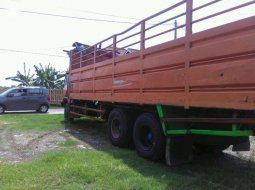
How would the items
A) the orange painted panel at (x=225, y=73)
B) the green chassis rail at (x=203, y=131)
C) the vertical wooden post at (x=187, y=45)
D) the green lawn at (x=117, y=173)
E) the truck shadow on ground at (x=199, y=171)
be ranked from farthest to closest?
the vertical wooden post at (x=187, y=45) < the truck shadow on ground at (x=199, y=171) < the green lawn at (x=117, y=173) < the green chassis rail at (x=203, y=131) < the orange painted panel at (x=225, y=73)

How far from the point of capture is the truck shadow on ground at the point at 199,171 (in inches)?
233

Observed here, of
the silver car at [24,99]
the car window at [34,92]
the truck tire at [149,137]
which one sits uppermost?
the car window at [34,92]

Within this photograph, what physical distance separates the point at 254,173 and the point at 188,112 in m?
1.55

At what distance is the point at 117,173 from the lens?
21.0ft

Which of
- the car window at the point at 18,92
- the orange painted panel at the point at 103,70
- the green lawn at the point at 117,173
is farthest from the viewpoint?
the car window at the point at 18,92

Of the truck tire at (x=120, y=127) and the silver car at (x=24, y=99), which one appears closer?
the truck tire at (x=120, y=127)

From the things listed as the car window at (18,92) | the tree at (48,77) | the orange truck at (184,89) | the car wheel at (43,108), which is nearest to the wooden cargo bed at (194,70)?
the orange truck at (184,89)

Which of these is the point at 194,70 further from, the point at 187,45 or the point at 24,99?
the point at 24,99

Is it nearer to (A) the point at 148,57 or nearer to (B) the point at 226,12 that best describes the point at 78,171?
(A) the point at 148,57

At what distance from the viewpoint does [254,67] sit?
4.99 m

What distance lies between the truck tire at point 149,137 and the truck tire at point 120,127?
681 mm

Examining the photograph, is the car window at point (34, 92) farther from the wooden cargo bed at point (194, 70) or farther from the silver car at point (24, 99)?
the wooden cargo bed at point (194, 70)

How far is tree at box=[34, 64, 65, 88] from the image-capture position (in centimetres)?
4294

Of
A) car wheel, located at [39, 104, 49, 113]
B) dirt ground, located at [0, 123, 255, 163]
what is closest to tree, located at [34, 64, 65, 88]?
car wheel, located at [39, 104, 49, 113]
